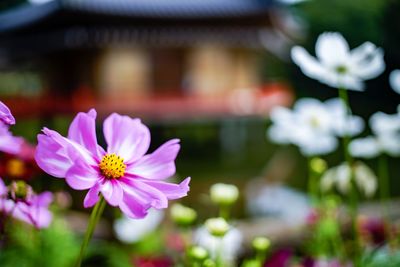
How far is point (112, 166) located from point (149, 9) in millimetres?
7379

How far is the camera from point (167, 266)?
1.67 ft

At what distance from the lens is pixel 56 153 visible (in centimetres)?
28

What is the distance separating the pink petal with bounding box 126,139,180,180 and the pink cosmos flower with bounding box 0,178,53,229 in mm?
67

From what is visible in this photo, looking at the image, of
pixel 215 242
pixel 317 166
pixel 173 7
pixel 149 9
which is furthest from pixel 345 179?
pixel 173 7

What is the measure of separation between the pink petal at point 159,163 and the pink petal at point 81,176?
0.13 ft

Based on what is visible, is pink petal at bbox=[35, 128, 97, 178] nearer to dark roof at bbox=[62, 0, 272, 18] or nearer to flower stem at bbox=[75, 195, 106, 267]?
flower stem at bbox=[75, 195, 106, 267]

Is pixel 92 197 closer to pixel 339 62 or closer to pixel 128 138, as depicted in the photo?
pixel 128 138

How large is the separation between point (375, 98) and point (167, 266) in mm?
10960

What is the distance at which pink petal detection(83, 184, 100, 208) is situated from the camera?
0.88 ft

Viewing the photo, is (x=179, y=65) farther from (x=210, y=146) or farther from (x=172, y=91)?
(x=210, y=146)

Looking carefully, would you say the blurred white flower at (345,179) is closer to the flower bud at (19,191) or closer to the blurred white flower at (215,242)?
the blurred white flower at (215,242)

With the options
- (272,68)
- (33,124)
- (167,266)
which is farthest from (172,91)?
(272,68)

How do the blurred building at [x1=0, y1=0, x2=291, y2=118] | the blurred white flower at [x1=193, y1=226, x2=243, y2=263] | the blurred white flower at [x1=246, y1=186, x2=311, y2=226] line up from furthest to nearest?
the blurred building at [x1=0, y1=0, x2=291, y2=118] < the blurred white flower at [x1=246, y1=186, x2=311, y2=226] < the blurred white flower at [x1=193, y1=226, x2=243, y2=263]

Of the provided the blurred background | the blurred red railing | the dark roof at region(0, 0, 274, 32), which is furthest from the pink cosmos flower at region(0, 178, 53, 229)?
the dark roof at region(0, 0, 274, 32)
